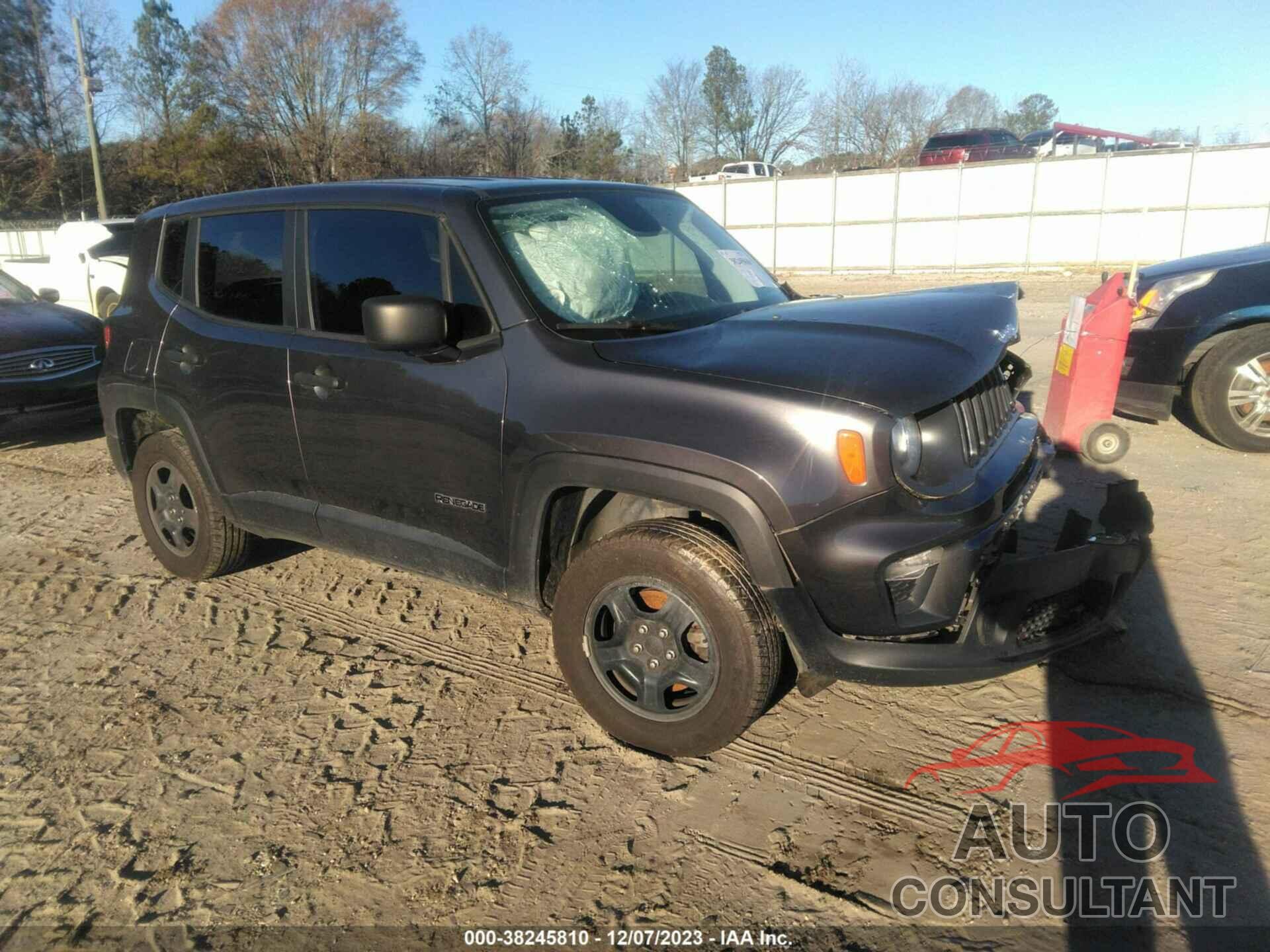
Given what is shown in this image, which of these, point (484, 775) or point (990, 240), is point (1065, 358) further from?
point (990, 240)

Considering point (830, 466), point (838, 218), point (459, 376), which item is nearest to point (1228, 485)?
point (830, 466)

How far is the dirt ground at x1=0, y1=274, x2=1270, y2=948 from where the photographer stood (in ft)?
8.21

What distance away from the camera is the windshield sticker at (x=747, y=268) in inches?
165

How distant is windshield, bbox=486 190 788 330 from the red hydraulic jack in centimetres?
293

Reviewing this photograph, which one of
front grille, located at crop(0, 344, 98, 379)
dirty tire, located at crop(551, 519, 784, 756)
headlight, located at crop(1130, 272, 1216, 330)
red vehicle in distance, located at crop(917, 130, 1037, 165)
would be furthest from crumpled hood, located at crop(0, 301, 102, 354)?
red vehicle in distance, located at crop(917, 130, 1037, 165)

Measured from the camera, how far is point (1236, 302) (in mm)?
6191

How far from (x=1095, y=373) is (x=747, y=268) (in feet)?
10.2

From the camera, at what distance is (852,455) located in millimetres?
2580

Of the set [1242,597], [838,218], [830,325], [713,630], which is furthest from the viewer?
[838,218]

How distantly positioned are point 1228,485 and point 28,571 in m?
7.17

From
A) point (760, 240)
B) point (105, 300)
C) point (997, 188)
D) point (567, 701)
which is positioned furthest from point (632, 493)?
point (760, 240)

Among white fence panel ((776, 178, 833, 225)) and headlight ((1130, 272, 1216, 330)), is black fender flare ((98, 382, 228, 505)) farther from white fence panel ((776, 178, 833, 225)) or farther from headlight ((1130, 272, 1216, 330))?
white fence panel ((776, 178, 833, 225))

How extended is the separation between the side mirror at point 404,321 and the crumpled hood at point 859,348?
1.90 ft

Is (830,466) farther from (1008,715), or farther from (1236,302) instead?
(1236,302)
